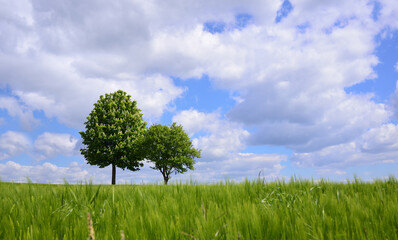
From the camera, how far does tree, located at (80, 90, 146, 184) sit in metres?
40.8

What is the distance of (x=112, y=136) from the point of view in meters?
40.6

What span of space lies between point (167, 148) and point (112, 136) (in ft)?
27.2

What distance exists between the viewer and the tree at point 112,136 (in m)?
40.8

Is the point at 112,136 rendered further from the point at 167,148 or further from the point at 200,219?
the point at 200,219

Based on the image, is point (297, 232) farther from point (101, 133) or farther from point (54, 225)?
point (101, 133)

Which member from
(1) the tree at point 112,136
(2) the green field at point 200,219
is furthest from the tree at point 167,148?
(2) the green field at point 200,219

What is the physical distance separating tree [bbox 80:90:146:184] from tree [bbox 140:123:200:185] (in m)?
2.12

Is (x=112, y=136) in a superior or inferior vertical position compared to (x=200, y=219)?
superior

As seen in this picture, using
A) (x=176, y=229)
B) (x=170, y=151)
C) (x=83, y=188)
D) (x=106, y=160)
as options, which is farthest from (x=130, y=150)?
(x=176, y=229)

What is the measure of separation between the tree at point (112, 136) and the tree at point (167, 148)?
2121mm

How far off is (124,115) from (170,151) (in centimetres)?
961

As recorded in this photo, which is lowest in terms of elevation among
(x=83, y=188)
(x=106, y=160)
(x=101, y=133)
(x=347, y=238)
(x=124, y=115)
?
(x=347, y=238)

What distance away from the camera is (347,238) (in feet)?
8.58

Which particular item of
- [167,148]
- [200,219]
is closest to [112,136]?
[167,148]
